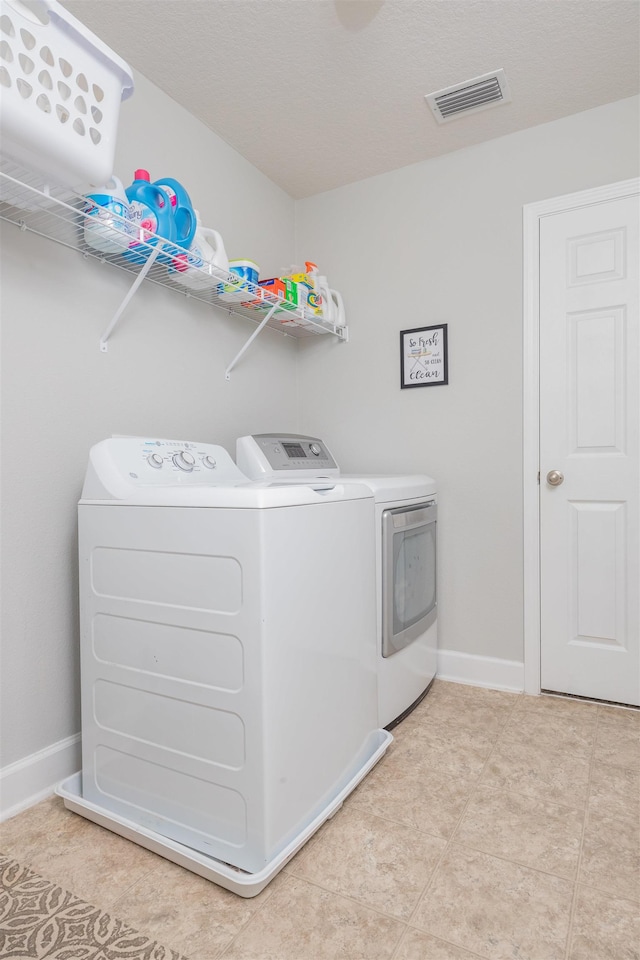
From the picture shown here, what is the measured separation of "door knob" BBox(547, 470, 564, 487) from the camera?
2.20 m

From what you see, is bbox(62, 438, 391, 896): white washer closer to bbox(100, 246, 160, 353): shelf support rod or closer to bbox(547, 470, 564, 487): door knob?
bbox(100, 246, 160, 353): shelf support rod

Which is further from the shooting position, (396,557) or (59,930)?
(396,557)

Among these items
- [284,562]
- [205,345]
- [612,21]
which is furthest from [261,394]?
[612,21]

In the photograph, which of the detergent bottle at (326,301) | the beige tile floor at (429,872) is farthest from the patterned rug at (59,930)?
the detergent bottle at (326,301)

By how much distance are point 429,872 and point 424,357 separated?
192 centimetres

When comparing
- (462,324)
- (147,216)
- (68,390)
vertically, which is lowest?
(68,390)

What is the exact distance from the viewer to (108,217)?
1449mm

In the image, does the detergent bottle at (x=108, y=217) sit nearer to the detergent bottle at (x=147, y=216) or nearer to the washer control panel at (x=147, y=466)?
the detergent bottle at (x=147, y=216)

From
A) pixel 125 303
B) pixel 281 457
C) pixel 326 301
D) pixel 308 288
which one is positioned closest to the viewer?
pixel 125 303

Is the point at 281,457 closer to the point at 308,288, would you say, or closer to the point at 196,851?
the point at 308,288

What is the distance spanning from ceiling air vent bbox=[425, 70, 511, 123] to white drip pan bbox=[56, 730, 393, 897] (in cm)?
237

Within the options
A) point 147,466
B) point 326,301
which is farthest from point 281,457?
point 326,301

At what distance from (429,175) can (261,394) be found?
125 centimetres

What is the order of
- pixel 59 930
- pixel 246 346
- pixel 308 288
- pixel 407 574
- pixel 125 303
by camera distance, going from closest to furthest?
1. pixel 59 930
2. pixel 125 303
3. pixel 407 574
4. pixel 246 346
5. pixel 308 288
